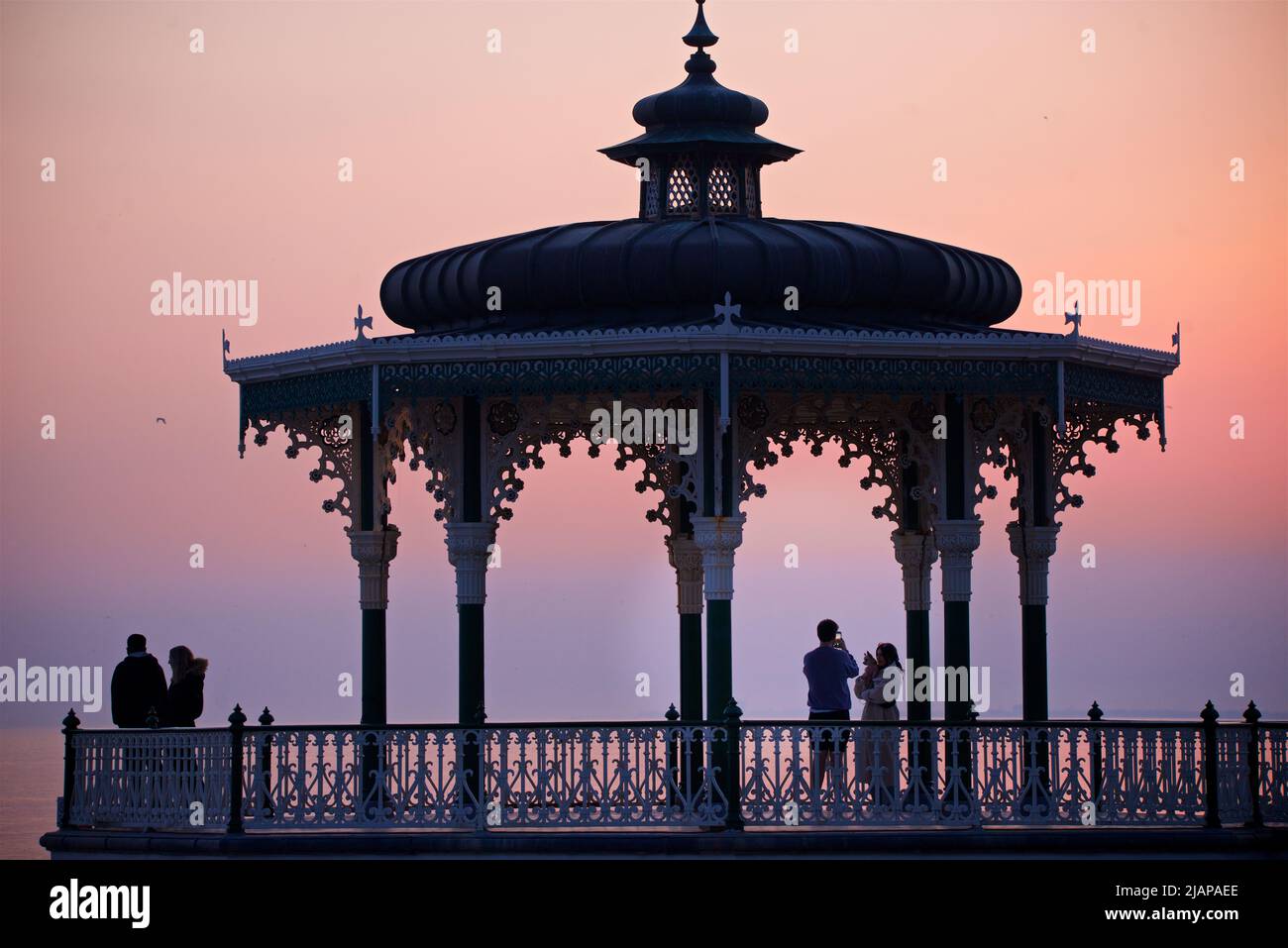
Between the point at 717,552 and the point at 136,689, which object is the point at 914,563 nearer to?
the point at 717,552

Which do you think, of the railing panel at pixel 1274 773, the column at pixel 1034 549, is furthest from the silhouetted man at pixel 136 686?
the railing panel at pixel 1274 773

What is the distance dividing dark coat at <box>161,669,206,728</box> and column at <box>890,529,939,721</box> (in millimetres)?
5983

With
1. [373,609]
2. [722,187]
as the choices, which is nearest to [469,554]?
[373,609]

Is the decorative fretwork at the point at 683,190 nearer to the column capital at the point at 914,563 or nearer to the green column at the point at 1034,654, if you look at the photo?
the column capital at the point at 914,563

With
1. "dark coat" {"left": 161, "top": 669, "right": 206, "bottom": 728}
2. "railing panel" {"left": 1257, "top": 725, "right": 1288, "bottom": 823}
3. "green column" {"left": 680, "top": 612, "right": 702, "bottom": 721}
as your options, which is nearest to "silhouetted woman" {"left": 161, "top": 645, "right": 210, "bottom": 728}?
"dark coat" {"left": 161, "top": 669, "right": 206, "bottom": 728}

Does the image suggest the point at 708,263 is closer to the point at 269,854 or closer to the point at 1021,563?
the point at 1021,563

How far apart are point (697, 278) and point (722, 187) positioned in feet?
6.66

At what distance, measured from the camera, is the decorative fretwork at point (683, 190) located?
82.1 ft

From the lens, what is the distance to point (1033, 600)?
2420 centimetres

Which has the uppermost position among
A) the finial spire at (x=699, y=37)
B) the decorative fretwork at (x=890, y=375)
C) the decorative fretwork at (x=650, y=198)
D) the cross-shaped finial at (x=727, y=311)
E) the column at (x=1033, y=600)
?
the finial spire at (x=699, y=37)

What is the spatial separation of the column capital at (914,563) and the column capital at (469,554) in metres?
4.03

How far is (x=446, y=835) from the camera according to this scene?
2097cm
